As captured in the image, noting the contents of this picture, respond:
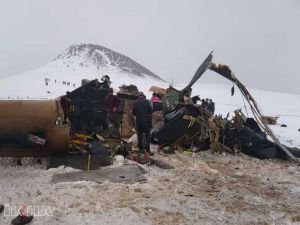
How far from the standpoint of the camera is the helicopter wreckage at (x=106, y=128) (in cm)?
930

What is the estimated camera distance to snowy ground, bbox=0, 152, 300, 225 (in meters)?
6.39

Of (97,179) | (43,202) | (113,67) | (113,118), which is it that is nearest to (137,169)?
(97,179)

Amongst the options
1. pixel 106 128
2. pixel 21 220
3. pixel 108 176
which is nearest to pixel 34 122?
pixel 108 176

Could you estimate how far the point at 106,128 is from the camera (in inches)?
490

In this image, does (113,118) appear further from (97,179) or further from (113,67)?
(113,67)

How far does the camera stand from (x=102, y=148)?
1025 centimetres

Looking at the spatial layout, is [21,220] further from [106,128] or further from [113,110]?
[113,110]

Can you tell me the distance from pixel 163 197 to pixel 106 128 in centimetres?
549

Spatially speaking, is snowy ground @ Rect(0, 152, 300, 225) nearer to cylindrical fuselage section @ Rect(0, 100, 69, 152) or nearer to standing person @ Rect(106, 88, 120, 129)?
cylindrical fuselage section @ Rect(0, 100, 69, 152)

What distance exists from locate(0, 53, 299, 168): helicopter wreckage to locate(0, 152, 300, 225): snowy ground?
2.60 feet

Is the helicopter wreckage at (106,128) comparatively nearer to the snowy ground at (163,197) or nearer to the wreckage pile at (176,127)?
the wreckage pile at (176,127)

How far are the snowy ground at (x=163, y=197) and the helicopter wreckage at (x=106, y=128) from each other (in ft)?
2.60

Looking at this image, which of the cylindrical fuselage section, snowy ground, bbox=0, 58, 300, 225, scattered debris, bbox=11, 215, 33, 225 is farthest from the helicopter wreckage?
scattered debris, bbox=11, 215, 33, 225

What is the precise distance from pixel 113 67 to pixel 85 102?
105 metres
